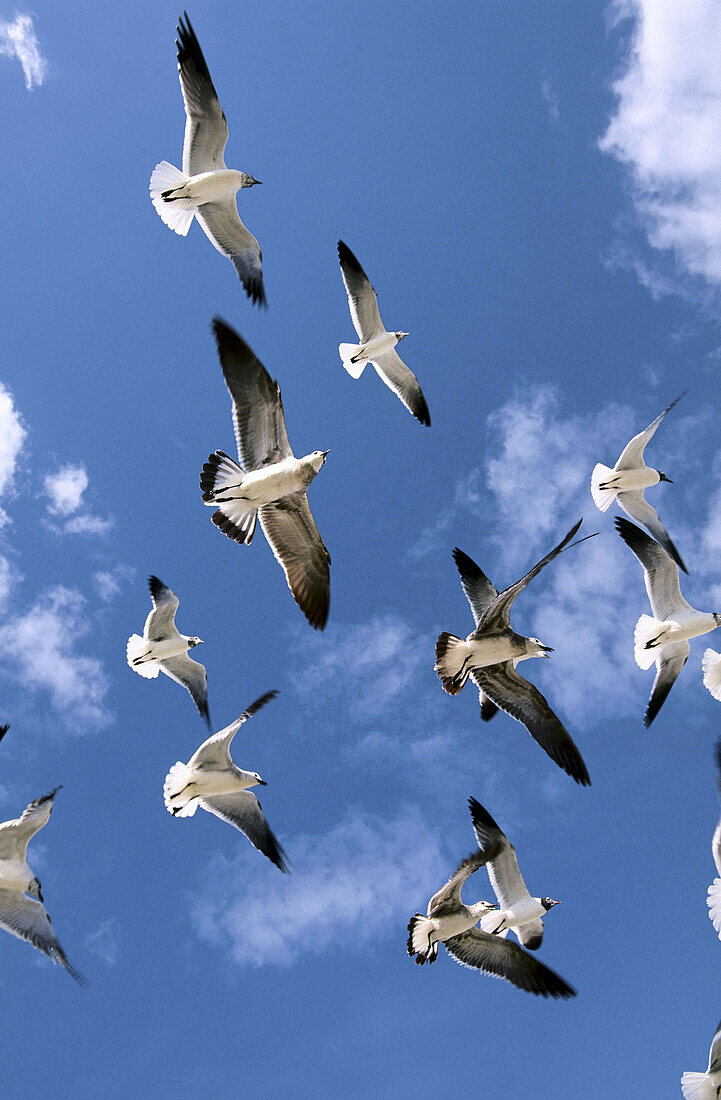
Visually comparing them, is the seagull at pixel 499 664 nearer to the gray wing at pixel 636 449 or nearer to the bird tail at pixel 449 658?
the bird tail at pixel 449 658

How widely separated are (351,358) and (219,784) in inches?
274

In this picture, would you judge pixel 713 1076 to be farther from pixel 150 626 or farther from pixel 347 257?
pixel 347 257

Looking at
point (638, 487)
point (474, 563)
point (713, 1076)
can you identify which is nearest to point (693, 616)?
point (638, 487)

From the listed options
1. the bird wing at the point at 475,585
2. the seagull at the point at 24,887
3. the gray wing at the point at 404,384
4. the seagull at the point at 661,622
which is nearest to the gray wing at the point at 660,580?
the seagull at the point at 661,622

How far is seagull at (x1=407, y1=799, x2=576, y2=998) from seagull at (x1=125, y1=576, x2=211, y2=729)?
4.79 m

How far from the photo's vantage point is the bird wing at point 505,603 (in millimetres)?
7543

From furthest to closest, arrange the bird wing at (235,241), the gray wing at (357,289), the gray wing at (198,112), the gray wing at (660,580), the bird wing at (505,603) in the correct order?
the gray wing at (357,289)
the gray wing at (660,580)
the bird wing at (235,241)
the gray wing at (198,112)
the bird wing at (505,603)

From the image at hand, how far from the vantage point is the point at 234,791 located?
33.9ft

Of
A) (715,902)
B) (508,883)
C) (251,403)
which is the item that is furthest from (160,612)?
(715,902)

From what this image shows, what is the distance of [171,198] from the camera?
1091cm

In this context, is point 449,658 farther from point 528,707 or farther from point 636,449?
point 636,449

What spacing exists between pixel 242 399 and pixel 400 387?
673 centimetres

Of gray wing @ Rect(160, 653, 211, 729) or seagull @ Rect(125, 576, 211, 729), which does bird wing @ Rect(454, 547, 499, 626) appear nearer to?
seagull @ Rect(125, 576, 211, 729)

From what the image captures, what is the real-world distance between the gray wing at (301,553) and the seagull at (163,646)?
12.3ft
